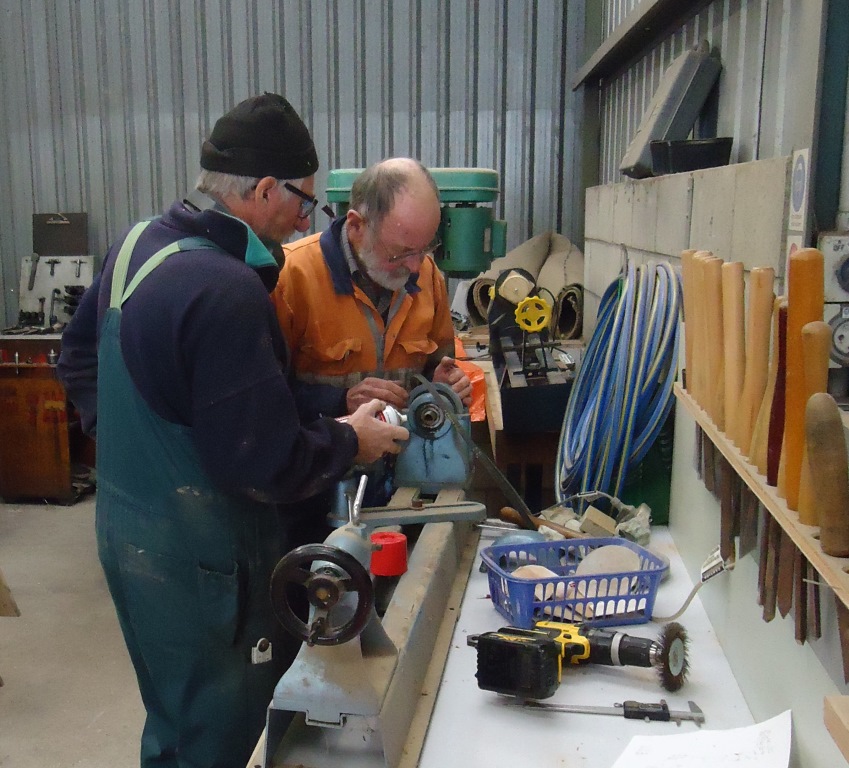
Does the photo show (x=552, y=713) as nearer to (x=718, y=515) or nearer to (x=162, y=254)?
(x=718, y=515)

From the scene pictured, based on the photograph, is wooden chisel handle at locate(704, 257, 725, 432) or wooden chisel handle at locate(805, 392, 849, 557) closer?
wooden chisel handle at locate(805, 392, 849, 557)

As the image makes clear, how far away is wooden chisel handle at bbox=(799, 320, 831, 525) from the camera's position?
733 mm

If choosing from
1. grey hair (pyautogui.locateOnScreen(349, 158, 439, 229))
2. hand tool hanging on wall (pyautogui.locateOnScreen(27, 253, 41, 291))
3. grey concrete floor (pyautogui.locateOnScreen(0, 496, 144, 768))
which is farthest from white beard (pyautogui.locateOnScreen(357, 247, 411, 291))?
hand tool hanging on wall (pyautogui.locateOnScreen(27, 253, 41, 291))

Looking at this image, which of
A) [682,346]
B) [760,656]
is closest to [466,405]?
[682,346]

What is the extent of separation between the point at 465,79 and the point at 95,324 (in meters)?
3.33

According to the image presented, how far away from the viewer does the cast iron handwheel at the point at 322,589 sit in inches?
39.6

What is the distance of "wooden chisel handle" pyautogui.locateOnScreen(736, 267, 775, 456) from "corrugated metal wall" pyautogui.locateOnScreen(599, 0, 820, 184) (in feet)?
1.33

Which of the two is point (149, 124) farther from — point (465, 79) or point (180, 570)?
point (180, 570)

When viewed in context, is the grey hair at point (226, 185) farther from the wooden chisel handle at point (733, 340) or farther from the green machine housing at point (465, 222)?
the green machine housing at point (465, 222)

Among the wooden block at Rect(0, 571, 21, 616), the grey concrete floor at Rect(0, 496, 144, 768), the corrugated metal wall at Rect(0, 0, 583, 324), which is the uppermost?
the corrugated metal wall at Rect(0, 0, 583, 324)

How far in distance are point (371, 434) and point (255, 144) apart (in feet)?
1.87

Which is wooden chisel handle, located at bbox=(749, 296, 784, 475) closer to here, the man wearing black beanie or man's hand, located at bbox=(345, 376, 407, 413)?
the man wearing black beanie

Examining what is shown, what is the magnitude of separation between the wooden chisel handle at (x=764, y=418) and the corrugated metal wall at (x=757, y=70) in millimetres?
442

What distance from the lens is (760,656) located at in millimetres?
1137
